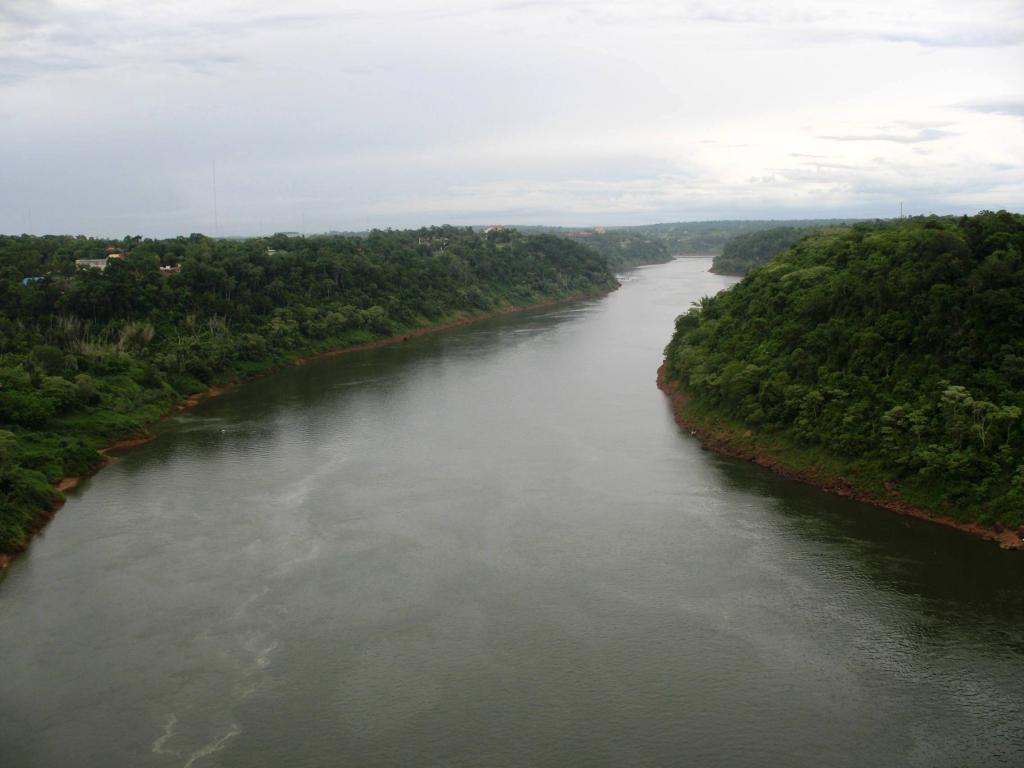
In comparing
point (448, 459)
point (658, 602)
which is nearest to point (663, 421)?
point (448, 459)

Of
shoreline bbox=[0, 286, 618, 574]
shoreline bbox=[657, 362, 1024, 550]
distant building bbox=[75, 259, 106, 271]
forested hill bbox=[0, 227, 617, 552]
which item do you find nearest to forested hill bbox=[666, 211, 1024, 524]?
shoreline bbox=[657, 362, 1024, 550]

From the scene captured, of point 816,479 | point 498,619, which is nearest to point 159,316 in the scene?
point 498,619

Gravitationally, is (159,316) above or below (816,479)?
above

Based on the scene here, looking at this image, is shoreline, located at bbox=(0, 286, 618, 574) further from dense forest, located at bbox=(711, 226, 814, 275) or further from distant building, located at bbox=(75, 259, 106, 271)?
dense forest, located at bbox=(711, 226, 814, 275)

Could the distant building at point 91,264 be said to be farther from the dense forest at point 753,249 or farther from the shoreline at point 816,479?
the dense forest at point 753,249

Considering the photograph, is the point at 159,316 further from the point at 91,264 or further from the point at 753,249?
the point at 753,249

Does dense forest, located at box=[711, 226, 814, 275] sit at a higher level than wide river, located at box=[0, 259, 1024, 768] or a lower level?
higher
